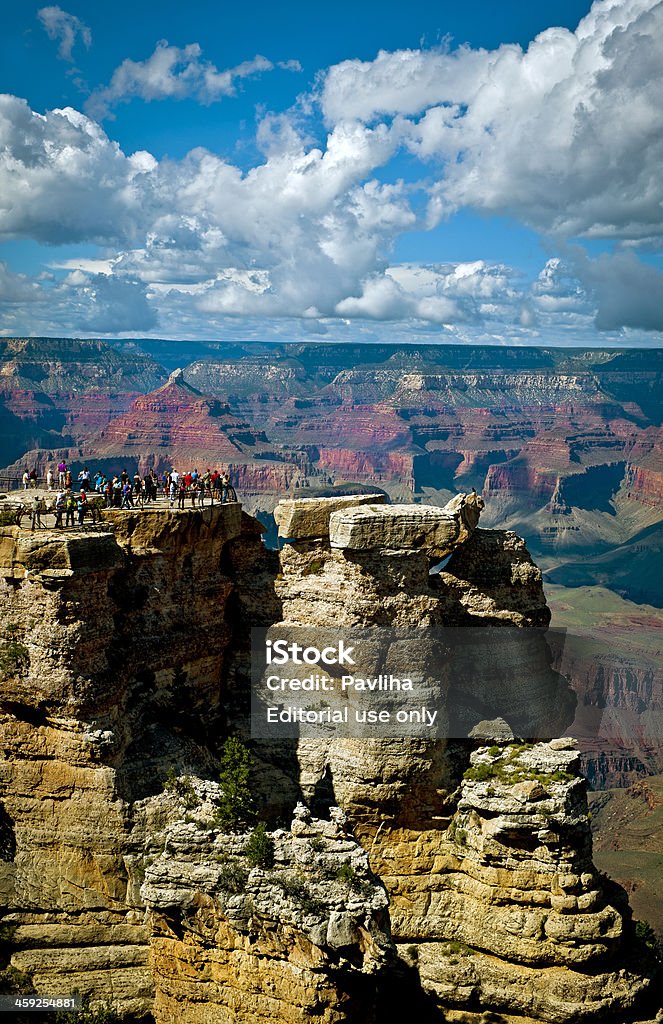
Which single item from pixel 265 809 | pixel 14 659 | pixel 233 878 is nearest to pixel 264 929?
pixel 233 878

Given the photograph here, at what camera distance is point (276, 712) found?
1377 inches

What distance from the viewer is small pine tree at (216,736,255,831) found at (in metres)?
27.2

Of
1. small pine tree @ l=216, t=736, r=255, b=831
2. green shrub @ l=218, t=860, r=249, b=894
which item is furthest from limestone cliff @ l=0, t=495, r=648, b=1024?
small pine tree @ l=216, t=736, r=255, b=831

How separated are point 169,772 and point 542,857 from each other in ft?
41.4

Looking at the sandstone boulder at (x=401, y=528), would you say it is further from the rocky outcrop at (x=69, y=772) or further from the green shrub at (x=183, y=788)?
the green shrub at (x=183, y=788)

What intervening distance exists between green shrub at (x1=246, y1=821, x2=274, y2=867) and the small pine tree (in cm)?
116

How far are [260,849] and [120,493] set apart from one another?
1429cm

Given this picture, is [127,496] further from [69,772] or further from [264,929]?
[264,929]

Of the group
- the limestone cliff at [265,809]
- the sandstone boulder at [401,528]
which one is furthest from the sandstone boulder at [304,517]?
the sandstone boulder at [401,528]

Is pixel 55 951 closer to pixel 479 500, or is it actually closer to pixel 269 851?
pixel 269 851

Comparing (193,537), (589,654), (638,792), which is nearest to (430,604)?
(193,537)

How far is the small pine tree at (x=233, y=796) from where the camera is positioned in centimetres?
2723

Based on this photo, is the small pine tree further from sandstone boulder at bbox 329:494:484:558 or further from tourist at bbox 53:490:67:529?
tourist at bbox 53:490:67:529

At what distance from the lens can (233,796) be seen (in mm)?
27688
